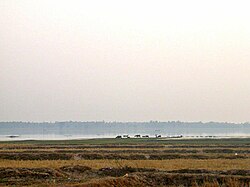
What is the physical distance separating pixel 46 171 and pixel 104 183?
38.8 feet

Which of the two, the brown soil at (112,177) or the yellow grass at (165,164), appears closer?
the brown soil at (112,177)

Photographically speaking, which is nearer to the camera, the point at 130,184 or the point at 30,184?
the point at 130,184

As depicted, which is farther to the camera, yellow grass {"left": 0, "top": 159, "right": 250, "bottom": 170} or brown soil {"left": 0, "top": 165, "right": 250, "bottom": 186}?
yellow grass {"left": 0, "top": 159, "right": 250, "bottom": 170}

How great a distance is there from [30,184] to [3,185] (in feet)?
5.05

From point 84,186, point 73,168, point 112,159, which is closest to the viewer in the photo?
point 84,186

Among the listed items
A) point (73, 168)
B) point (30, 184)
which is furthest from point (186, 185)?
point (73, 168)

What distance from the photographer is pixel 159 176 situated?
28844mm

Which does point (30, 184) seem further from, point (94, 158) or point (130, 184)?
point (94, 158)

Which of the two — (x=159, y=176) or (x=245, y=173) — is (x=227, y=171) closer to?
(x=245, y=173)

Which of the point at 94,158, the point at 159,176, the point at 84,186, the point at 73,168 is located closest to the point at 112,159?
the point at 94,158

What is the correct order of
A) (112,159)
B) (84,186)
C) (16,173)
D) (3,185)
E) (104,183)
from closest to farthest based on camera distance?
(104,183) → (84,186) → (3,185) → (16,173) → (112,159)

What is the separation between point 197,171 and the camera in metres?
33.2

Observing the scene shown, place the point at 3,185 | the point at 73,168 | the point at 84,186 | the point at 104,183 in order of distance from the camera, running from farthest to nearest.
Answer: the point at 73,168 < the point at 3,185 < the point at 84,186 < the point at 104,183

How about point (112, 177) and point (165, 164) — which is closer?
point (112, 177)
